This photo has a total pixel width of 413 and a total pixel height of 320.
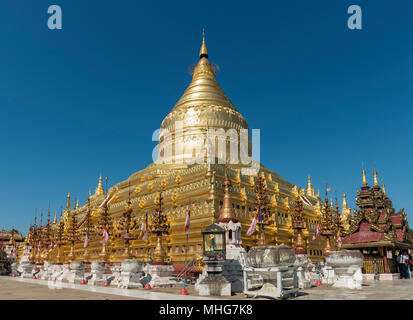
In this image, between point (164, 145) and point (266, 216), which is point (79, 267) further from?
point (164, 145)

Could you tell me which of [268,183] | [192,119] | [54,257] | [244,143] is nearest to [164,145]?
[192,119]

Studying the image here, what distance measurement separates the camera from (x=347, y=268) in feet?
60.1

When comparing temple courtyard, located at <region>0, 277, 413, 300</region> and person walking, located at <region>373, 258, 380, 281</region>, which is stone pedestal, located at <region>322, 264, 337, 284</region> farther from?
temple courtyard, located at <region>0, 277, 413, 300</region>

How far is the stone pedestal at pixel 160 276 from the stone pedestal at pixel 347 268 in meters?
9.70

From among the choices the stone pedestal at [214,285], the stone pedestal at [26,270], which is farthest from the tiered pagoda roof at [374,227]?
the stone pedestal at [26,270]

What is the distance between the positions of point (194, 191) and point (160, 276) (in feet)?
46.4

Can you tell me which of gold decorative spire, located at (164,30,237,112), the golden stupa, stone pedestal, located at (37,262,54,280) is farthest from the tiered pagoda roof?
gold decorative spire, located at (164,30,237,112)

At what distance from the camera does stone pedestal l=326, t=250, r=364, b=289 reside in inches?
708

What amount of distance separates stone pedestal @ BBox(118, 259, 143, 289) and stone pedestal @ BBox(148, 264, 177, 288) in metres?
1.14

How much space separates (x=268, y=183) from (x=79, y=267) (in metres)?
24.6

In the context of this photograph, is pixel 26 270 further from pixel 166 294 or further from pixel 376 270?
pixel 376 270

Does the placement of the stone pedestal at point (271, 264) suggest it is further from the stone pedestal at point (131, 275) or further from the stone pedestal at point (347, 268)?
the stone pedestal at point (131, 275)

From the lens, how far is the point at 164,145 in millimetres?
53781
